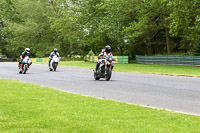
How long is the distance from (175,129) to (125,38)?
42667 millimetres

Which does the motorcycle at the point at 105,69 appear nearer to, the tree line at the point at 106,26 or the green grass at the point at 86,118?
the green grass at the point at 86,118

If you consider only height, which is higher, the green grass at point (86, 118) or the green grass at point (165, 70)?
the green grass at point (86, 118)

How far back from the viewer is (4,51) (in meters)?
90.8

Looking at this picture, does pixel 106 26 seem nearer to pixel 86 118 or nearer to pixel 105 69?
pixel 105 69

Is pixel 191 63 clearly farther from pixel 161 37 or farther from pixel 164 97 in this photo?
pixel 164 97

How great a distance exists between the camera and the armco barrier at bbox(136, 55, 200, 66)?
132 ft

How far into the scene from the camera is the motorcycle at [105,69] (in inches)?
777

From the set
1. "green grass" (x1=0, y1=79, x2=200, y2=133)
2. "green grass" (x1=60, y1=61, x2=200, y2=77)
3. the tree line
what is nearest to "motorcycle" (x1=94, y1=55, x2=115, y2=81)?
"green grass" (x1=60, y1=61, x2=200, y2=77)

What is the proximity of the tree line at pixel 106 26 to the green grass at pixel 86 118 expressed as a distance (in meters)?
26.6

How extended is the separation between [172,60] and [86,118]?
3750 centimetres

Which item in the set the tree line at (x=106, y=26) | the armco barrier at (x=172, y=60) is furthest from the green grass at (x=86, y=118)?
the armco barrier at (x=172, y=60)

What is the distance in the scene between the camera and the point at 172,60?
44156 mm

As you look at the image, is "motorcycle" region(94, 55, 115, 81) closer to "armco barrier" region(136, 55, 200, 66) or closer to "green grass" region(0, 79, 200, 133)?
"green grass" region(0, 79, 200, 133)

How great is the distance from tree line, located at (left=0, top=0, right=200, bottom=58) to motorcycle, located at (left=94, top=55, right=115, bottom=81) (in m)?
16.6
